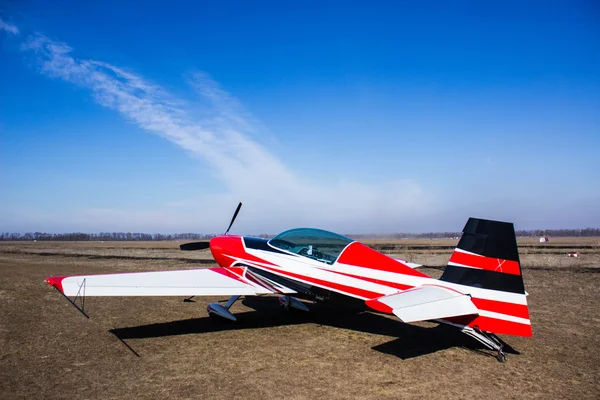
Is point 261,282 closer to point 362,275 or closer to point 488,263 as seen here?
point 362,275

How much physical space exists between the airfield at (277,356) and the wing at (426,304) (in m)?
0.85

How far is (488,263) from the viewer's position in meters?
5.61

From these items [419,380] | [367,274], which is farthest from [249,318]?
[419,380]

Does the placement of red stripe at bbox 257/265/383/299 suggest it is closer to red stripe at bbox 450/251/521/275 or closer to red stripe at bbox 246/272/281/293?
red stripe at bbox 246/272/281/293

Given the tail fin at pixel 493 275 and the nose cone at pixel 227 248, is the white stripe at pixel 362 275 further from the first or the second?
the nose cone at pixel 227 248

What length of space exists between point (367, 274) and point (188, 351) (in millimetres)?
3179

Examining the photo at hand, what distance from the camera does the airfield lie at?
4543 millimetres

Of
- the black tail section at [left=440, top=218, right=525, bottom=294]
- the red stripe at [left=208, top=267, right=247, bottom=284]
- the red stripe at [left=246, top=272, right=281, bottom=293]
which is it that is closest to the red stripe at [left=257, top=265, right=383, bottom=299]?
the red stripe at [left=246, top=272, right=281, bottom=293]

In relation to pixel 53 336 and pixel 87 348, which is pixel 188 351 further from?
pixel 53 336

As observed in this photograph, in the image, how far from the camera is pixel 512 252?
547 centimetres

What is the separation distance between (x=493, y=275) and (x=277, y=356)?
344 centimetres

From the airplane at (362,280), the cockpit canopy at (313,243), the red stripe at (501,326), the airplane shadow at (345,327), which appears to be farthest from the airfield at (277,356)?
the cockpit canopy at (313,243)

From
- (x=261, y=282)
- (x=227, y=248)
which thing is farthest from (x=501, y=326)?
(x=227, y=248)

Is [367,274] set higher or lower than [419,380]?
higher
